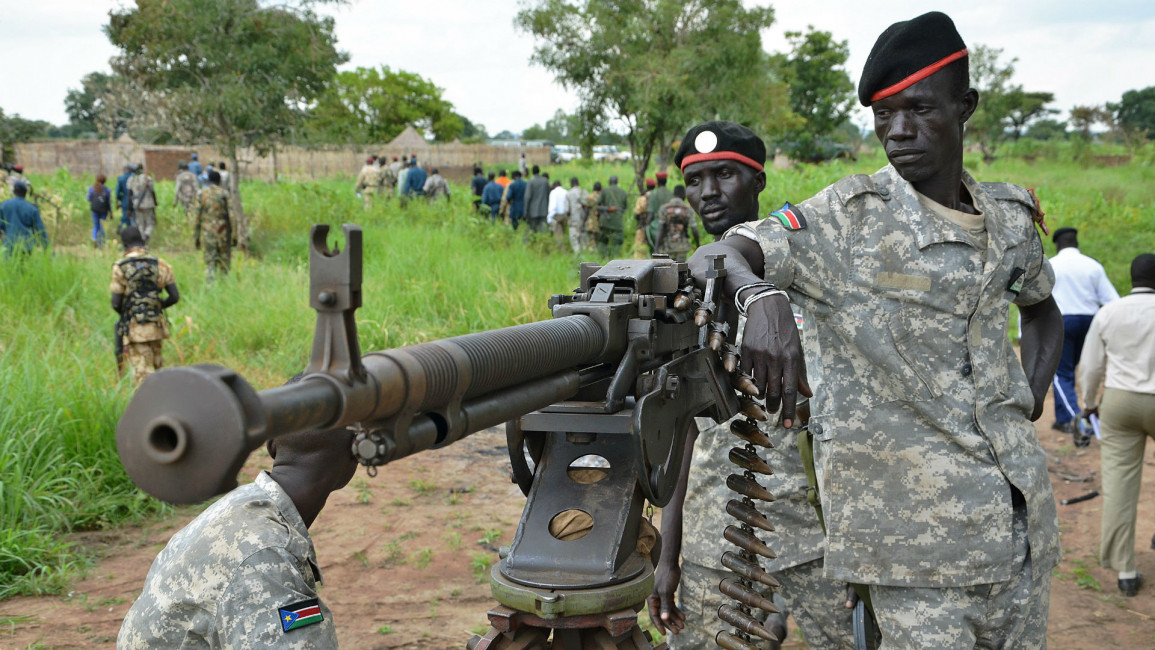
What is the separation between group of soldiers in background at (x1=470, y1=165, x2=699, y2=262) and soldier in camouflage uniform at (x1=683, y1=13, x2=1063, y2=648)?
36.4 ft

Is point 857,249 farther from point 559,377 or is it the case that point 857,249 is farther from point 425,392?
point 425,392

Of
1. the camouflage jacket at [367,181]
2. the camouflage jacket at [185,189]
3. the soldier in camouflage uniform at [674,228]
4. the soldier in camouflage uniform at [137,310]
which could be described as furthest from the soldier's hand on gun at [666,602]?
the camouflage jacket at [367,181]

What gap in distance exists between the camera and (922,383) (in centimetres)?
264

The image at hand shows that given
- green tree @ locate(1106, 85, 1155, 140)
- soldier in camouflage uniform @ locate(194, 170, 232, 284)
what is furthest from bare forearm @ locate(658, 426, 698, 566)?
green tree @ locate(1106, 85, 1155, 140)

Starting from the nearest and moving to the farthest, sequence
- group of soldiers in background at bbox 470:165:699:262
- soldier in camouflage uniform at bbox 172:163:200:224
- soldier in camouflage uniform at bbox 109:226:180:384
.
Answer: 1. soldier in camouflage uniform at bbox 109:226:180:384
2. group of soldiers in background at bbox 470:165:699:262
3. soldier in camouflage uniform at bbox 172:163:200:224

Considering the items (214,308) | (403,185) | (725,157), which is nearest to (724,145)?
(725,157)

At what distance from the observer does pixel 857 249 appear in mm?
2672

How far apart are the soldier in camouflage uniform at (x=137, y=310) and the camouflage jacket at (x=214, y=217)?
523cm

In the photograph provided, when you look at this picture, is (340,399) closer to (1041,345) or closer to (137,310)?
(1041,345)

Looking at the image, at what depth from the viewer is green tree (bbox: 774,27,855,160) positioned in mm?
41375

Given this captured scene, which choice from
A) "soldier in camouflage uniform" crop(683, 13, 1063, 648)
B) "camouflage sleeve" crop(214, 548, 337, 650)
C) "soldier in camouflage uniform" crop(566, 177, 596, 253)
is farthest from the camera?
"soldier in camouflage uniform" crop(566, 177, 596, 253)

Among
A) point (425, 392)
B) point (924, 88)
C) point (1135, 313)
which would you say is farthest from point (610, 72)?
point (425, 392)

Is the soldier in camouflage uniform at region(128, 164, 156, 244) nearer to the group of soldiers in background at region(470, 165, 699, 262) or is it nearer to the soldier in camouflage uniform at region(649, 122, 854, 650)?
the group of soldiers in background at region(470, 165, 699, 262)

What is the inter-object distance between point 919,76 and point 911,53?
0.22 feet
